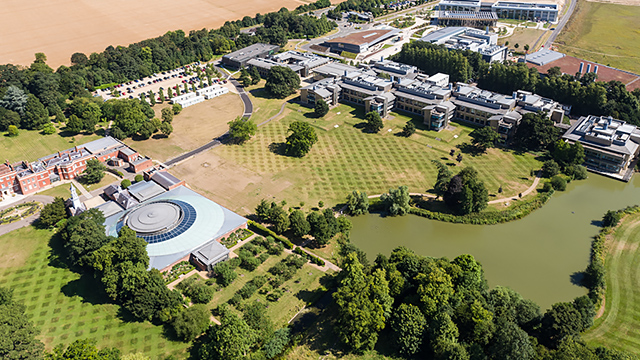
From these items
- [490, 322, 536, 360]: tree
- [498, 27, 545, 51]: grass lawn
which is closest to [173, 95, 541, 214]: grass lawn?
[490, 322, 536, 360]: tree

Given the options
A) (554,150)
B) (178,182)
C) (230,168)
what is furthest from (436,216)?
(178,182)

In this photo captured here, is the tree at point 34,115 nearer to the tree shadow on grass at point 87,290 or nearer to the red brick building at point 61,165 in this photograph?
the red brick building at point 61,165

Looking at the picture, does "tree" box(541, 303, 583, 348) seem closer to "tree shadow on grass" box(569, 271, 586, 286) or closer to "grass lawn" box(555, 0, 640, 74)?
"tree shadow on grass" box(569, 271, 586, 286)

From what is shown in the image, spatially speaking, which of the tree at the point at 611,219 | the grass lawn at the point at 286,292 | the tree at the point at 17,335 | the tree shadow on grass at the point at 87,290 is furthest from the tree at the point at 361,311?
the tree at the point at 611,219

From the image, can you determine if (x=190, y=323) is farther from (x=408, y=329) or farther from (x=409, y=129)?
(x=409, y=129)

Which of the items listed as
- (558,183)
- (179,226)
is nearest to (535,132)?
(558,183)

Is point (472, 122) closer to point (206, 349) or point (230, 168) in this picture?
point (230, 168)
